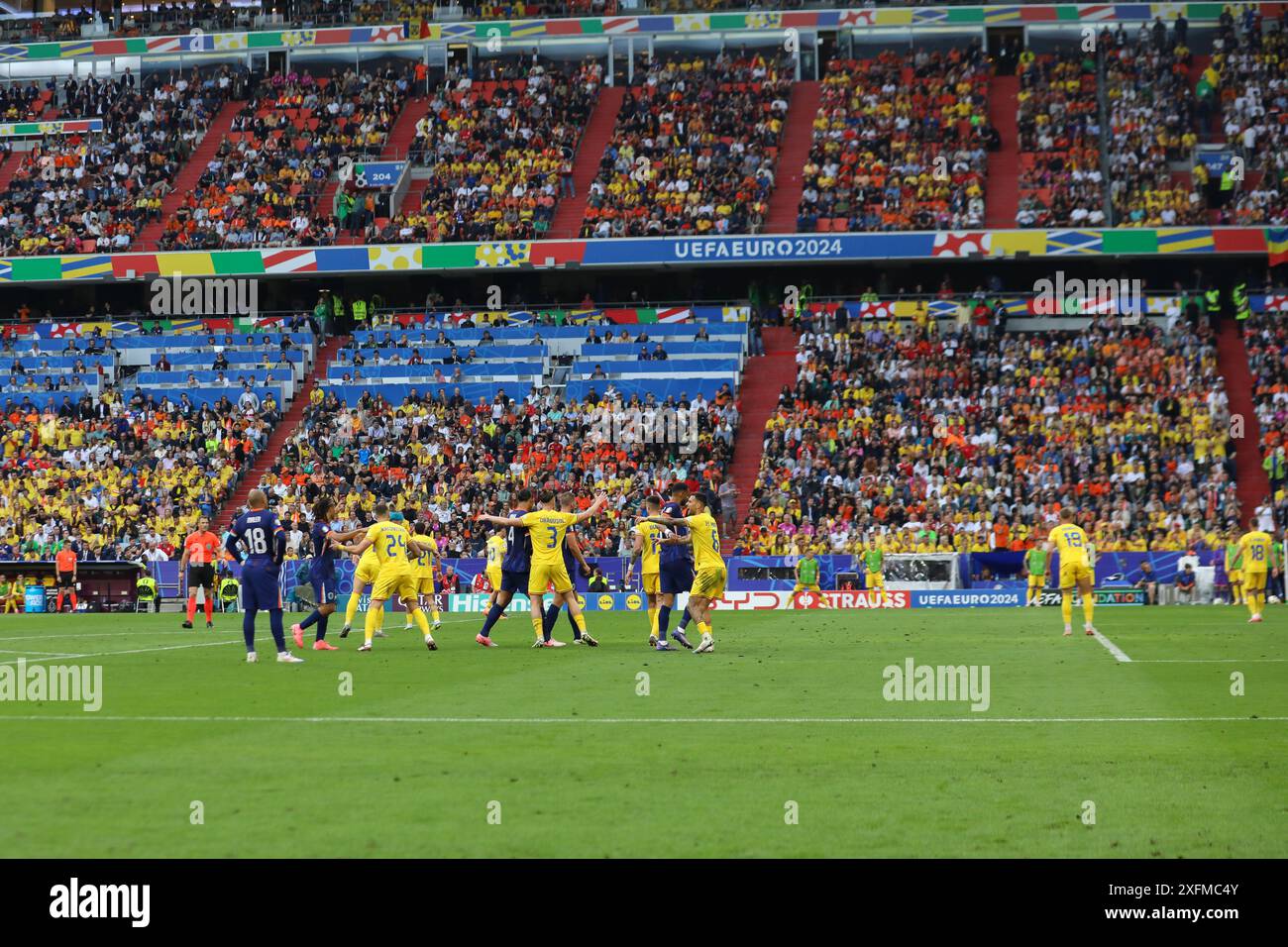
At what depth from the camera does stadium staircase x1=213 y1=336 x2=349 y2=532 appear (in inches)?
1973

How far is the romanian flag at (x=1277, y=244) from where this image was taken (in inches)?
2114

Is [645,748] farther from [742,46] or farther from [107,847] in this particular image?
[742,46]

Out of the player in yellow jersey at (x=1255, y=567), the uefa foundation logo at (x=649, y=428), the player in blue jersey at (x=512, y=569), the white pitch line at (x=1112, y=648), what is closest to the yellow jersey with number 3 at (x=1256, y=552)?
the player in yellow jersey at (x=1255, y=567)

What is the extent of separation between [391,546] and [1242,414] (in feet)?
113

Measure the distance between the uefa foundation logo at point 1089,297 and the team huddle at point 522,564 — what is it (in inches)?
1312

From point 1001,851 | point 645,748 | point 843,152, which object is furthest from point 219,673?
point 843,152

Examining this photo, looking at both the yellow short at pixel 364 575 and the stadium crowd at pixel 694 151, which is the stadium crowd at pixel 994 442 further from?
the yellow short at pixel 364 575

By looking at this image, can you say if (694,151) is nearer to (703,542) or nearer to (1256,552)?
(1256,552)

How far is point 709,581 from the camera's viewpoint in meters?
22.5

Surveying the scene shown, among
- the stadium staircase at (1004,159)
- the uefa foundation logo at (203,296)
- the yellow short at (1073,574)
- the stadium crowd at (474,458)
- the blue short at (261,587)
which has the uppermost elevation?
the stadium staircase at (1004,159)

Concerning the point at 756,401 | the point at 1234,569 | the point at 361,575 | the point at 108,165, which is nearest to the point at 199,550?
the point at 361,575

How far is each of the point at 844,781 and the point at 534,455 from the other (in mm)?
38662

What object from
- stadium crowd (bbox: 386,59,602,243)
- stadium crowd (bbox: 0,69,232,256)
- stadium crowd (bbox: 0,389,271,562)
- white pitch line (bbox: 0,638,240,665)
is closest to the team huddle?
white pitch line (bbox: 0,638,240,665)

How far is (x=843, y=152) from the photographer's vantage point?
5969cm
